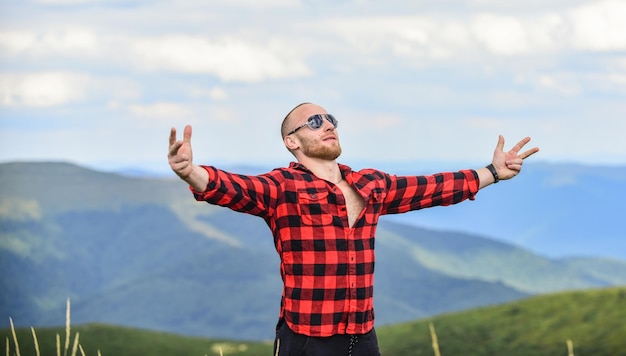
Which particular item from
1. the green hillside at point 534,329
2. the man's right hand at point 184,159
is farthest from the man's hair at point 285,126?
the green hillside at point 534,329

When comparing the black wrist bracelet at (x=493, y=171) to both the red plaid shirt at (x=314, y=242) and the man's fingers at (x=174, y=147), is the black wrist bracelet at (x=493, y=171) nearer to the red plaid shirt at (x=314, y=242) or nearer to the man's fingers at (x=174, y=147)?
the red plaid shirt at (x=314, y=242)

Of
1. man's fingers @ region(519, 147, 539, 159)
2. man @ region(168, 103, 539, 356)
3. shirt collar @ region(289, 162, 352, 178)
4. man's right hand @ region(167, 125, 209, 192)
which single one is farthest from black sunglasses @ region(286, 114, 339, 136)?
man's fingers @ region(519, 147, 539, 159)

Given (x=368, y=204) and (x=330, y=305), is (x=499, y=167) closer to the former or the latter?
(x=368, y=204)

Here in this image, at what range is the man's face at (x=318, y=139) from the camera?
7.35 meters

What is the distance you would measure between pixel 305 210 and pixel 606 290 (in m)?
27.1

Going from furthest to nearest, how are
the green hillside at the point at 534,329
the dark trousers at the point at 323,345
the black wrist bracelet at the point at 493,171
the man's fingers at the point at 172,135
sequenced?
the green hillside at the point at 534,329, the black wrist bracelet at the point at 493,171, the dark trousers at the point at 323,345, the man's fingers at the point at 172,135

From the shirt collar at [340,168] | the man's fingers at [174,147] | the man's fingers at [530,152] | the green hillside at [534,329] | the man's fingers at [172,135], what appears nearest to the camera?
the man's fingers at [172,135]

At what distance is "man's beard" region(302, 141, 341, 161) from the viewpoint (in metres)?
7.35

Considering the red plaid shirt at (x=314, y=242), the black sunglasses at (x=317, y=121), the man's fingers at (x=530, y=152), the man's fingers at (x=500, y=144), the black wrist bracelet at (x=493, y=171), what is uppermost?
the black sunglasses at (x=317, y=121)

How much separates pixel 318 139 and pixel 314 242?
76cm

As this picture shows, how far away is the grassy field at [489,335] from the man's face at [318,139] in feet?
66.6

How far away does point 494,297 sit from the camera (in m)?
190

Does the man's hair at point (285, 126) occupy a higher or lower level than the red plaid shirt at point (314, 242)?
higher

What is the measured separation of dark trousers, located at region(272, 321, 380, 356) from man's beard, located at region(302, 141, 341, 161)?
1270 mm
